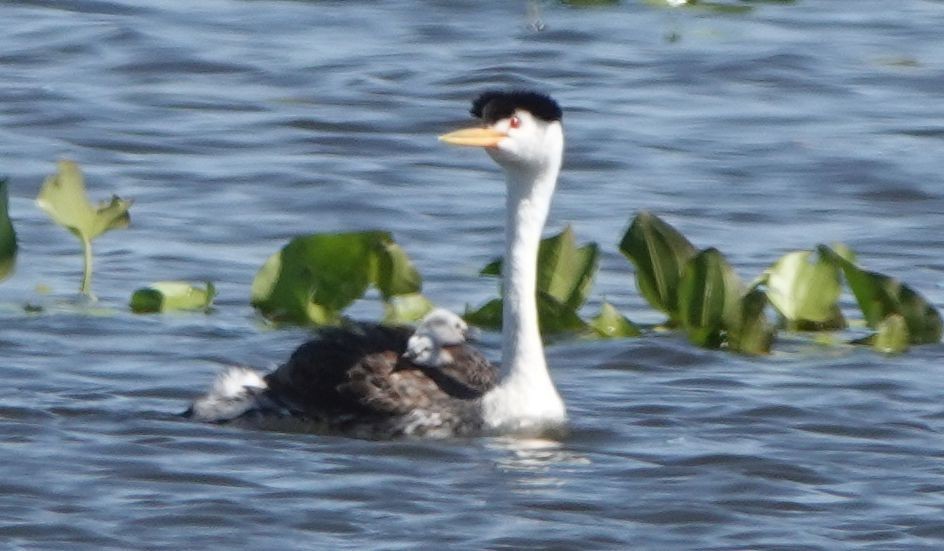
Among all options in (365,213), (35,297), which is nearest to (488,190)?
(365,213)

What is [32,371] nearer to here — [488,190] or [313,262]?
[313,262]

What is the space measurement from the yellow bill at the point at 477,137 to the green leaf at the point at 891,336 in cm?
230

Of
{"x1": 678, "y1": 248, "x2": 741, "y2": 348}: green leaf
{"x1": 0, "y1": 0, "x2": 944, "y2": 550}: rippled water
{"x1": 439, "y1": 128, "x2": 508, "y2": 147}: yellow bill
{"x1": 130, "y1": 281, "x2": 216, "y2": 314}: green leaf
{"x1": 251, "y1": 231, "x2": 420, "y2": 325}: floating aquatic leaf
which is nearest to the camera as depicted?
{"x1": 0, "y1": 0, "x2": 944, "y2": 550}: rippled water

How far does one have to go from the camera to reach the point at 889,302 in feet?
35.4

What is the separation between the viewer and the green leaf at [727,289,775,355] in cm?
1058

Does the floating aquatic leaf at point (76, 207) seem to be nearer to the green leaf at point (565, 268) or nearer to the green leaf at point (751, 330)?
the green leaf at point (565, 268)

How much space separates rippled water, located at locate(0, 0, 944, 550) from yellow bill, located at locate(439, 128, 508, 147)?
1.11 metres

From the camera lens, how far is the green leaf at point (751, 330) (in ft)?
34.7

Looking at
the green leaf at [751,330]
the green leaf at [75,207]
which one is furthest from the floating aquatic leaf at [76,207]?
the green leaf at [751,330]

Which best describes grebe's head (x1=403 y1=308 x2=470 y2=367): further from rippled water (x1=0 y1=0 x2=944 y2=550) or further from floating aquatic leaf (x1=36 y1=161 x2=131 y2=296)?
floating aquatic leaf (x1=36 y1=161 x2=131 y2=296)

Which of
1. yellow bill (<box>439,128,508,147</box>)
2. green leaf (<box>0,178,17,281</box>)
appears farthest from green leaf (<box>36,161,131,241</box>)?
yellow bill (<box>439,128,508,147</box>)

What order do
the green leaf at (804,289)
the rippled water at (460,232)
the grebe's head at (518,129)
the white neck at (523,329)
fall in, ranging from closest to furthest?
1. the rippled water at (460,232)
2. the grebe's head at (518,129)
3. the white neck at (523,329)
4. the green leaf at (804,289)

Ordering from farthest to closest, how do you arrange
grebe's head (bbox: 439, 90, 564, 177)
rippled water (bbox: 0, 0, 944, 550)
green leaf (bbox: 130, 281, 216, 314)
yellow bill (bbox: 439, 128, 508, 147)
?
green leaf (bbox: 130, 281, 216, 314) < grebe's head (bbox: 439, 90, 564, 177) < yellow bill (bbox: 439, 128, 508, 147) < rippled water (bbox: 0, 0, 944, 550)

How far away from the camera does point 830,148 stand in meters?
15.0
